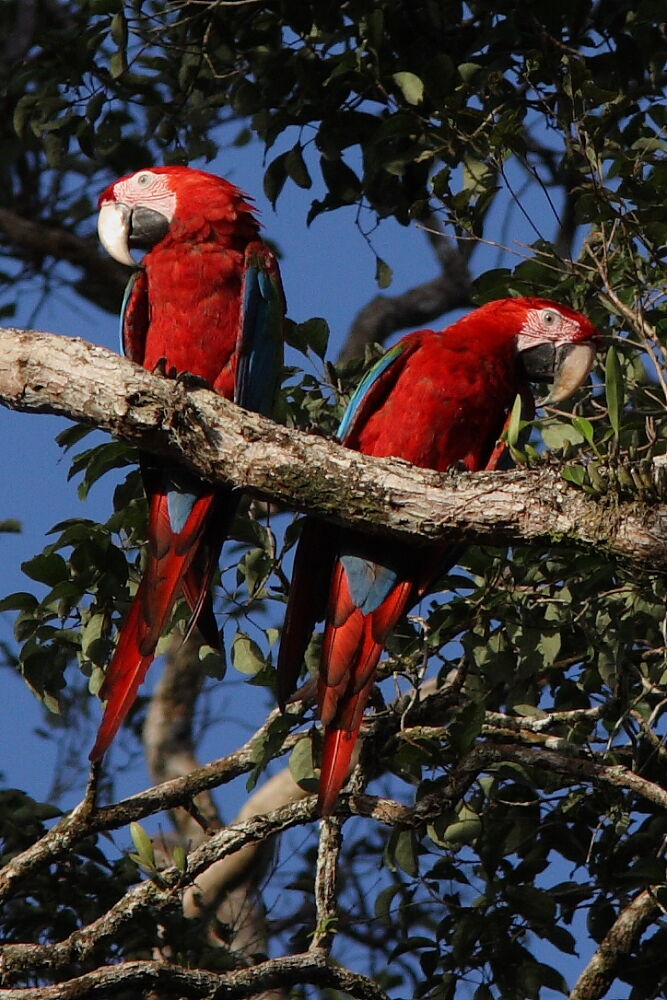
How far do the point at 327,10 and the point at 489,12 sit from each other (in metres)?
0.45

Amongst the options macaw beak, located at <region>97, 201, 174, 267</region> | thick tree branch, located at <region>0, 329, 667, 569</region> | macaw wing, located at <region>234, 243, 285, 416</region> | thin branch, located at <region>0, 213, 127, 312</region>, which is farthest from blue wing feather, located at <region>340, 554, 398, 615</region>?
thin branch, located at <region>0, 213, 127, 312</region>

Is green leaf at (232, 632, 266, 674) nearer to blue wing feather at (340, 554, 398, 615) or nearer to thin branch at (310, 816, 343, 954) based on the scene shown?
blue wing feather at (340, 554, 398, 615)

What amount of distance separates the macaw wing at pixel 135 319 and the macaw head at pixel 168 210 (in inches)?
3.5

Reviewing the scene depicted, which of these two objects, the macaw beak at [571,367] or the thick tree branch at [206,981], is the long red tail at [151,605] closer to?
the thick tree branch at [206,981]

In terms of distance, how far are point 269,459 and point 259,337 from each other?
75cm

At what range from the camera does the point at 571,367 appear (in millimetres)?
2910

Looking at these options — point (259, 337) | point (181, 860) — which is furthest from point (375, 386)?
point (181, 860)

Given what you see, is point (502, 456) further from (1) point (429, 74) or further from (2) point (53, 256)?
(2) point (53, 256)

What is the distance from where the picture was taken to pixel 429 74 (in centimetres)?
296

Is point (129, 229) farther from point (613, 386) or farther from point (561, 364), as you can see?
point (613, 386)

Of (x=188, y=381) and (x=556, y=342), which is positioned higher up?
(x=556, y=342)

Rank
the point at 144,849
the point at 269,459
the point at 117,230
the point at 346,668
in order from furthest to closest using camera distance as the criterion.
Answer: the point at 117,230 < the point at 346,668 < the point at 144,849 < the point at 269,459

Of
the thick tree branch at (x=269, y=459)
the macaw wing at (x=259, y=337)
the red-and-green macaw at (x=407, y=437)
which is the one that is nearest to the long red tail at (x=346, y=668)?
the red-and-green macaw at (x=407, y=437)

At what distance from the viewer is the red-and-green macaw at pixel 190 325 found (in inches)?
106
